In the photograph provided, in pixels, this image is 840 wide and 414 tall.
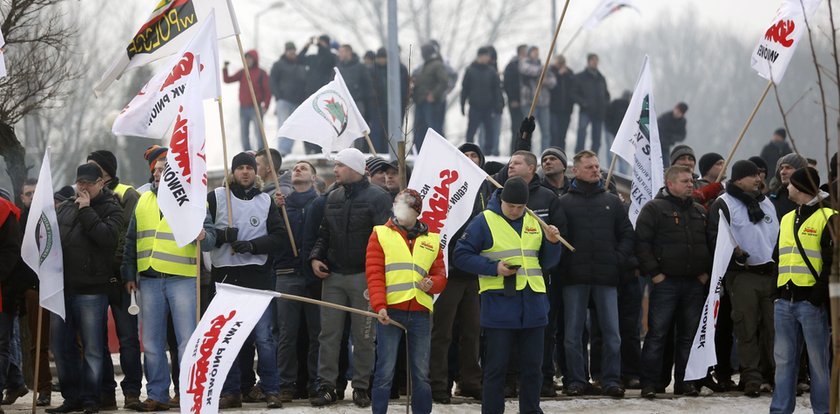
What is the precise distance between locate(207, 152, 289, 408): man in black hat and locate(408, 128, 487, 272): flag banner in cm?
134

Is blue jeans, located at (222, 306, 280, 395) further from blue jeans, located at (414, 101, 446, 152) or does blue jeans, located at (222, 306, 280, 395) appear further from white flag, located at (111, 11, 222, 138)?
blue jeans, located at (414, 101, 446, 152)

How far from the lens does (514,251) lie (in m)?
12.1

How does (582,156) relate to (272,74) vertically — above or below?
below

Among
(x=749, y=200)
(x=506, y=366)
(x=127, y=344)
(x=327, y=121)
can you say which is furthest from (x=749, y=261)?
(x=127, y=344)

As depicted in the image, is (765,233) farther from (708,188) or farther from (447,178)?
(447,178)

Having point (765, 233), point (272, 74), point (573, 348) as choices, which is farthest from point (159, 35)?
point (272, 74)

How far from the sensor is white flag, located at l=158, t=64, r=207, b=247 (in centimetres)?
1205

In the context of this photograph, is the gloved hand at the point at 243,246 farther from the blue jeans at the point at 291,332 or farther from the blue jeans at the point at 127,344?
the blue jeans at the point at 127,344

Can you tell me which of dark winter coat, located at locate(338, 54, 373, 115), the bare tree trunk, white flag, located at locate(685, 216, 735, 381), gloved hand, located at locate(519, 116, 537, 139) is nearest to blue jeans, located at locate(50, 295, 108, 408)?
the bare tree trunk

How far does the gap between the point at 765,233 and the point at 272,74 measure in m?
11.5

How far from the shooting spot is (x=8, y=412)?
1312 cm

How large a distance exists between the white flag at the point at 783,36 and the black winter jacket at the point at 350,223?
4.05 metres

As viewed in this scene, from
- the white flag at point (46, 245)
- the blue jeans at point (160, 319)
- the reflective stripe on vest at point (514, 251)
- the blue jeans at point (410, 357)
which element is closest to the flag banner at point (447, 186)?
the reflective stripe on vest at point (514, 251)

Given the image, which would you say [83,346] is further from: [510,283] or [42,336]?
[510,283]
